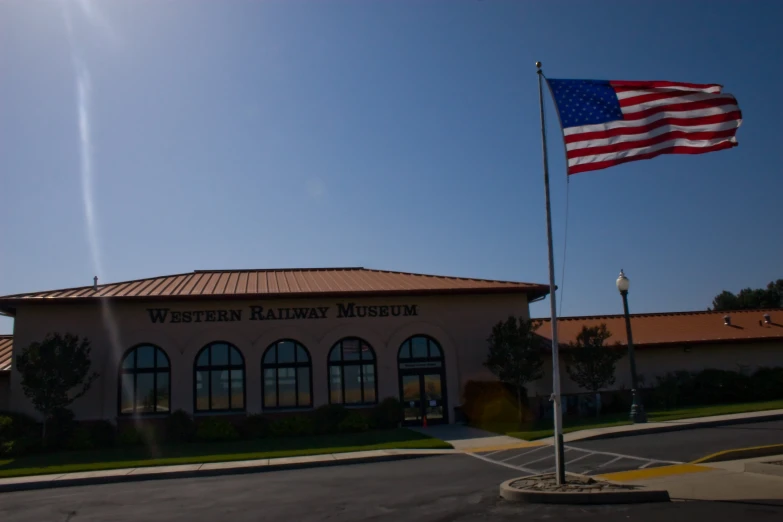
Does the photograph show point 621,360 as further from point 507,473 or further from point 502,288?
point 507,473

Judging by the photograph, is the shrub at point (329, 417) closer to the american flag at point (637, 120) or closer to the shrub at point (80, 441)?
the shrub at point (80, 441)

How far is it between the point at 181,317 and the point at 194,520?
16.0m

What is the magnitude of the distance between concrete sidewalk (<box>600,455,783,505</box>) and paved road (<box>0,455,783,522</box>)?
0.51 m

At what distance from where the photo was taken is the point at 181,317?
26.2 m

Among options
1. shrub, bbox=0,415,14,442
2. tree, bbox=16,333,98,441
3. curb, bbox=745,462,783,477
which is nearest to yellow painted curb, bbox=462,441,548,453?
curb, bbox=745,462,783,477

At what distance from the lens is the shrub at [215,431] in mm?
23719

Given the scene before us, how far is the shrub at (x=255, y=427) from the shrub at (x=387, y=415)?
12.8 feet

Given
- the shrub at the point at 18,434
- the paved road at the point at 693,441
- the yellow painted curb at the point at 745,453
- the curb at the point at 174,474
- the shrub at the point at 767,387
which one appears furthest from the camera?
the shrub at the point at 767,387

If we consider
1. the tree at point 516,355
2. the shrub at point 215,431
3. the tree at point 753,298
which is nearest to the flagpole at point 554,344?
the tree at point 516,355

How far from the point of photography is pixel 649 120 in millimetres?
12453

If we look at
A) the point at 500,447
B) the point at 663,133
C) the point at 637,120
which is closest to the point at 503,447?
the point at 500,447

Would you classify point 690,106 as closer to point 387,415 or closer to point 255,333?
point 387,415

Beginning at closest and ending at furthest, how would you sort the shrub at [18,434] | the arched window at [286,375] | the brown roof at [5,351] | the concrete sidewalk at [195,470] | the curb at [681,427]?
1. the concrete sidewalk at [195,470]
2. the curb at [681,427]
3. the shrub at [18,434]
4. the arched window at [286,375]
5. the brown roof at [5,351]

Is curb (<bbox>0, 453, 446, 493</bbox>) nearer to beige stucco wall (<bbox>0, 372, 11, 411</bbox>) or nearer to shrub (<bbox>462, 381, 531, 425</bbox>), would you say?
shrub (<bbox>462, 381, 531, 425</bbox>)
